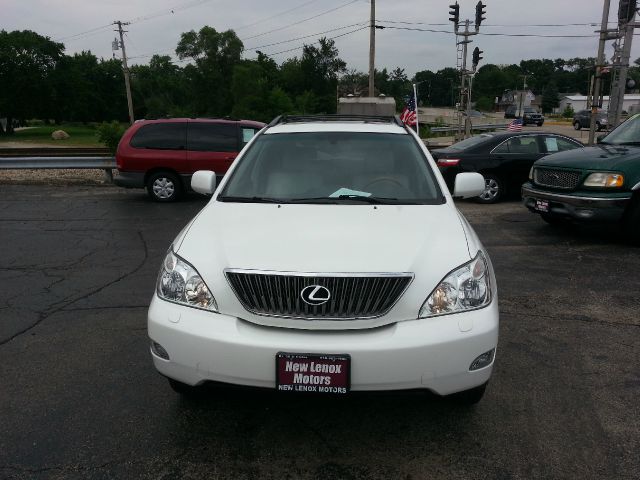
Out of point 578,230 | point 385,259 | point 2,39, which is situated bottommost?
point 578,230

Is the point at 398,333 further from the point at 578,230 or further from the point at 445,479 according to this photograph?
the point at 578,230

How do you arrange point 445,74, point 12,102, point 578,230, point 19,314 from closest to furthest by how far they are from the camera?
point 19,314, point 578,230, point 12,102, point 445,74

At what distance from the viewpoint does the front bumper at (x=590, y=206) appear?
22.4ft

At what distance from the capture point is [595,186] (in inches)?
274

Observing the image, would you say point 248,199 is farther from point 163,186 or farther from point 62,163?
point 62,163

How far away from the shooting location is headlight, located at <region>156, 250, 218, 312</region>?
8.97 ft

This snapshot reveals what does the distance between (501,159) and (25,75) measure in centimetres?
7091

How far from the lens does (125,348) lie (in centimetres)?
405

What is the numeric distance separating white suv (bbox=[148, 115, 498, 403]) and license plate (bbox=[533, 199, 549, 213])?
188 inches

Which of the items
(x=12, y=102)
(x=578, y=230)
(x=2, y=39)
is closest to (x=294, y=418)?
(x=578, y=230)

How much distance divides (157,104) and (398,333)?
83.2 m

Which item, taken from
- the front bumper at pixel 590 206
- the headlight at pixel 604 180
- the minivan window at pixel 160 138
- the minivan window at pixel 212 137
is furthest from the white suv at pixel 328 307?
the minivan window at pixel 160 138

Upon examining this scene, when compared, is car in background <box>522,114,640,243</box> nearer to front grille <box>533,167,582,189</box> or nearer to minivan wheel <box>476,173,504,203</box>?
front grille <box>533,167,582,189</box>

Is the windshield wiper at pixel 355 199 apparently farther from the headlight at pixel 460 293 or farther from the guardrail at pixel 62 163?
the guardrail at pixel 62 163
